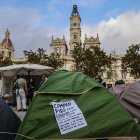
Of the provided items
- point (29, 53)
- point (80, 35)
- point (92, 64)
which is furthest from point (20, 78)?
point (80, 35)

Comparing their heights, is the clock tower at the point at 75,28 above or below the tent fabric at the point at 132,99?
above

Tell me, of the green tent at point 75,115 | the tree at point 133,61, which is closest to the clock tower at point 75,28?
the tree at point 133,61

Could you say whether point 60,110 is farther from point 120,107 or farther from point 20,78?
point 20,78

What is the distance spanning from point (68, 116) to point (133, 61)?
46789 millimetres

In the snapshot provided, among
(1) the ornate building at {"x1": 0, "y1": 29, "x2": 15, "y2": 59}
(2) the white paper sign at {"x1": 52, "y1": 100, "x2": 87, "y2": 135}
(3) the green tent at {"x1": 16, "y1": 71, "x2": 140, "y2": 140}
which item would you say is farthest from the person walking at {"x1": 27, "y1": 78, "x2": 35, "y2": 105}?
(1) the ornate building at {"x1": 0, "y1": 29, "x2": 15, "y2": 59}

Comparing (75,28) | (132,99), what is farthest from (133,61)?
(75,28)

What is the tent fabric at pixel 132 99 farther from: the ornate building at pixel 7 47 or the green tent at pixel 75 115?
the ornate building at pixel 7 47

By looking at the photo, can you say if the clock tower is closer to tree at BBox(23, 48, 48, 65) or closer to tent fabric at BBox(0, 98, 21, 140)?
tree at BBox(23, 48, 48, 65)

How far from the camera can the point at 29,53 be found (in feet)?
210

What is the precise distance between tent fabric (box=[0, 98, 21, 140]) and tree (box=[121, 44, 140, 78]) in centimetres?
4555

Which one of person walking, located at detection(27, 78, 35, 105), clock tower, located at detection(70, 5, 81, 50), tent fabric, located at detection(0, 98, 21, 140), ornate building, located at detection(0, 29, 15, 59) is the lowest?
person walking, located at detection(27, 78, 35, 105)

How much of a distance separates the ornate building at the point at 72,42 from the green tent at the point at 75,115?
86928 mm

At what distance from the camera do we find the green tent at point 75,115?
180 inches

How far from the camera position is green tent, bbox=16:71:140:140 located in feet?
15.0
